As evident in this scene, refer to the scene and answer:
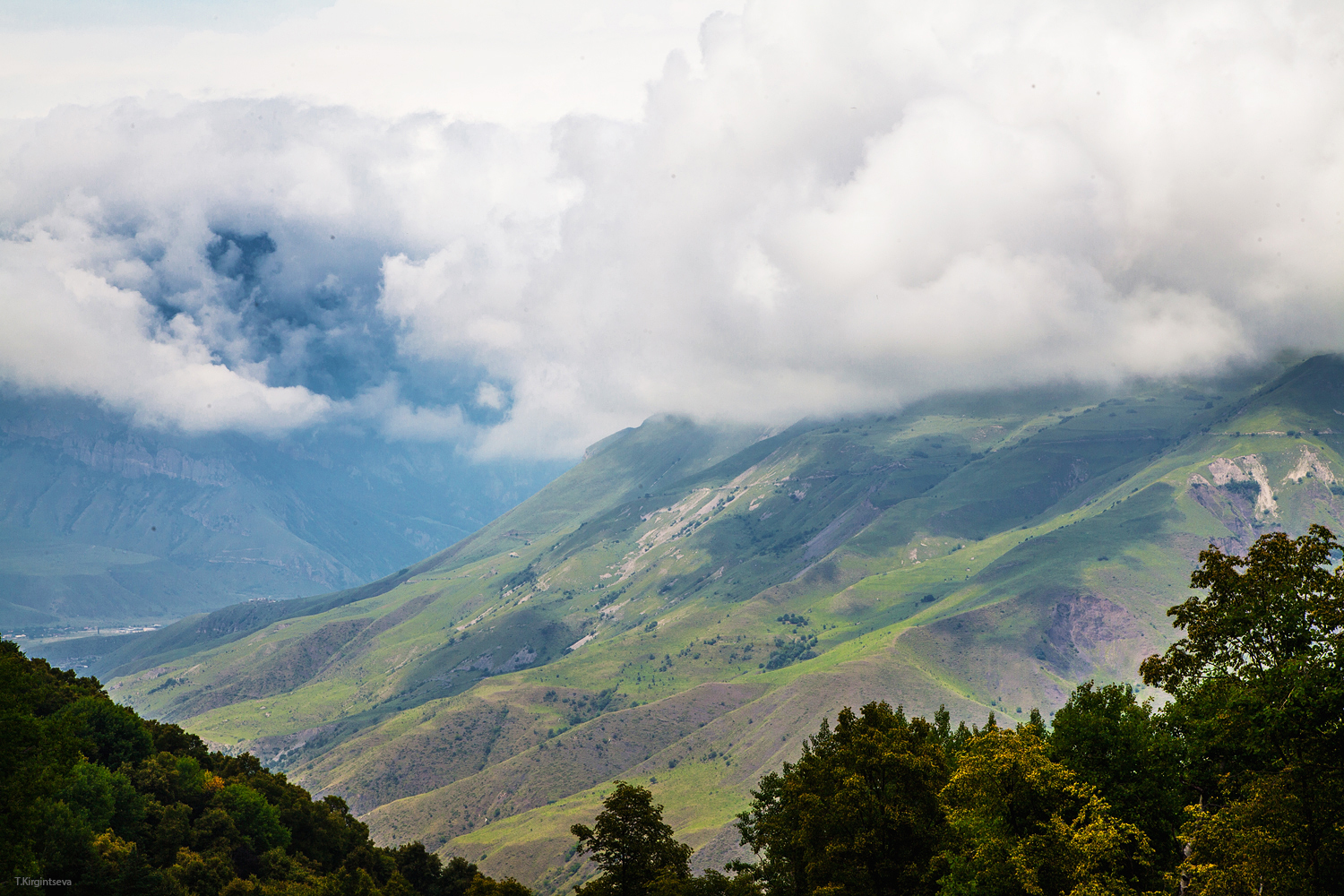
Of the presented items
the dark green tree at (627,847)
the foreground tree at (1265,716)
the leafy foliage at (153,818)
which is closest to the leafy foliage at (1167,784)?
the foreground tree at (1265,716)

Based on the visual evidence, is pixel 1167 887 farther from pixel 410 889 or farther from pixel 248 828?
pixel 248 828

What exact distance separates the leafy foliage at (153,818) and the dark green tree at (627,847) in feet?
33.1

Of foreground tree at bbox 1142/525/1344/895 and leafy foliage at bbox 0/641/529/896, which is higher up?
leafy foliage at bbox 0/641/529/896

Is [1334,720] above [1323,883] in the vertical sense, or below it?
above

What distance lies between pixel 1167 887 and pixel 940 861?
17.4 m

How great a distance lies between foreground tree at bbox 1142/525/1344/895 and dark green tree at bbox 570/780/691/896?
42.8 meters

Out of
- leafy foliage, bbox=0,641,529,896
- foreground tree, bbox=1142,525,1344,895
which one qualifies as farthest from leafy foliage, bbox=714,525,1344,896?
leafy foliage, bbox=0,641,529,896

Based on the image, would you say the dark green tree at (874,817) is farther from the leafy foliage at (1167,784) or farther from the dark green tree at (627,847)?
the dark green tree at (627,847)

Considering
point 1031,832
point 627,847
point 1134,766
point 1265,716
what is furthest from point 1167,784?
point 627,847

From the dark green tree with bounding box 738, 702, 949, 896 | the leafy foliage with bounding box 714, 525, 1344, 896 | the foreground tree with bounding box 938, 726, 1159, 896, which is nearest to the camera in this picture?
the leafy foliage with bounding box 714, 525, 1344, 896

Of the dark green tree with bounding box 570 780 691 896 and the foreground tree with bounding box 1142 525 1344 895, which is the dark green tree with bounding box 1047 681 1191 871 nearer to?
the foreground tree with bounding box 1142 525 1344 895

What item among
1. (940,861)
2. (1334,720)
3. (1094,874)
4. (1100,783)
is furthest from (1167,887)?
(940,861)

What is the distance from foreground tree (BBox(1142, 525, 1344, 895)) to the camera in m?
44.6

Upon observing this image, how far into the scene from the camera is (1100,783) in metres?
60.9
